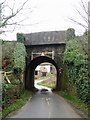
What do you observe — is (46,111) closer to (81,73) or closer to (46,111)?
(46,111)

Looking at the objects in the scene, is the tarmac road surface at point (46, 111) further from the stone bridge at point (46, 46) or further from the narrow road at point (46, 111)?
the stone bridge at point (46, 46)

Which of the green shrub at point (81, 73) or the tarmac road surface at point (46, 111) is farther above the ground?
the green shrub at point (81, 73)

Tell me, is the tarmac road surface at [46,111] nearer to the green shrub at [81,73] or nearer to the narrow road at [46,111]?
the narrow road at [46,111]

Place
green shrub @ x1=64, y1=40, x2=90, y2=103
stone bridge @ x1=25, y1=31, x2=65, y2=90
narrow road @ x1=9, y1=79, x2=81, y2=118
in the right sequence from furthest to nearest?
stone bridge @ x1=25, y1=31, x2=65, y2=90 < green shrub @ x1=64, y1=40, x2=90, y2=103 < narrow road @ x1=9, y1=79, x2=81, y2=118

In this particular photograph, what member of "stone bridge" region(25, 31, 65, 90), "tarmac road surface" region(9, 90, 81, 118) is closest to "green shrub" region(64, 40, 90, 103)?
"tarmac road surface" region(9, 90, 81, 118)

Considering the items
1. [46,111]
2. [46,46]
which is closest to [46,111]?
[46,111]

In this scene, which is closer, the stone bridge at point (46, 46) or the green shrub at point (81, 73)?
the green shrub at point (81, 73)

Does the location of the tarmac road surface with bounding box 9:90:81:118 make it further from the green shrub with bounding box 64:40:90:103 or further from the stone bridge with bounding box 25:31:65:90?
the stone bridge with bounding box 25:31:65:90

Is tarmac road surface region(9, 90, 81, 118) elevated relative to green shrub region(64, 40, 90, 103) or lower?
lower

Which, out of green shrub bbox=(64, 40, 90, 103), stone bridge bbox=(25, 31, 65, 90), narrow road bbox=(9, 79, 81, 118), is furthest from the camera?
stone bridge bbox=(25, 31, 65, 90)

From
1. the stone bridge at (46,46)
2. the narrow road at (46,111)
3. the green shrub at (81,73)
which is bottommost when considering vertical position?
the narrow road at (46,111)

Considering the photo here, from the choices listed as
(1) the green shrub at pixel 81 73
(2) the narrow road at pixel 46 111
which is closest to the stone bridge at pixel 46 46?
(1) the green shrub at pixel 81 73

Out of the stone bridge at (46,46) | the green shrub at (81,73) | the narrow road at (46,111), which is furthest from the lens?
the stone bridge at (46,46)

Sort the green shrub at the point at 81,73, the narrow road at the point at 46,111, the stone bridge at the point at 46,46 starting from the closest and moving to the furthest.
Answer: the narrow road at the point at 46,111 < the green shrub at the point at 81,73 < the stone bridge at the point at 46,46
